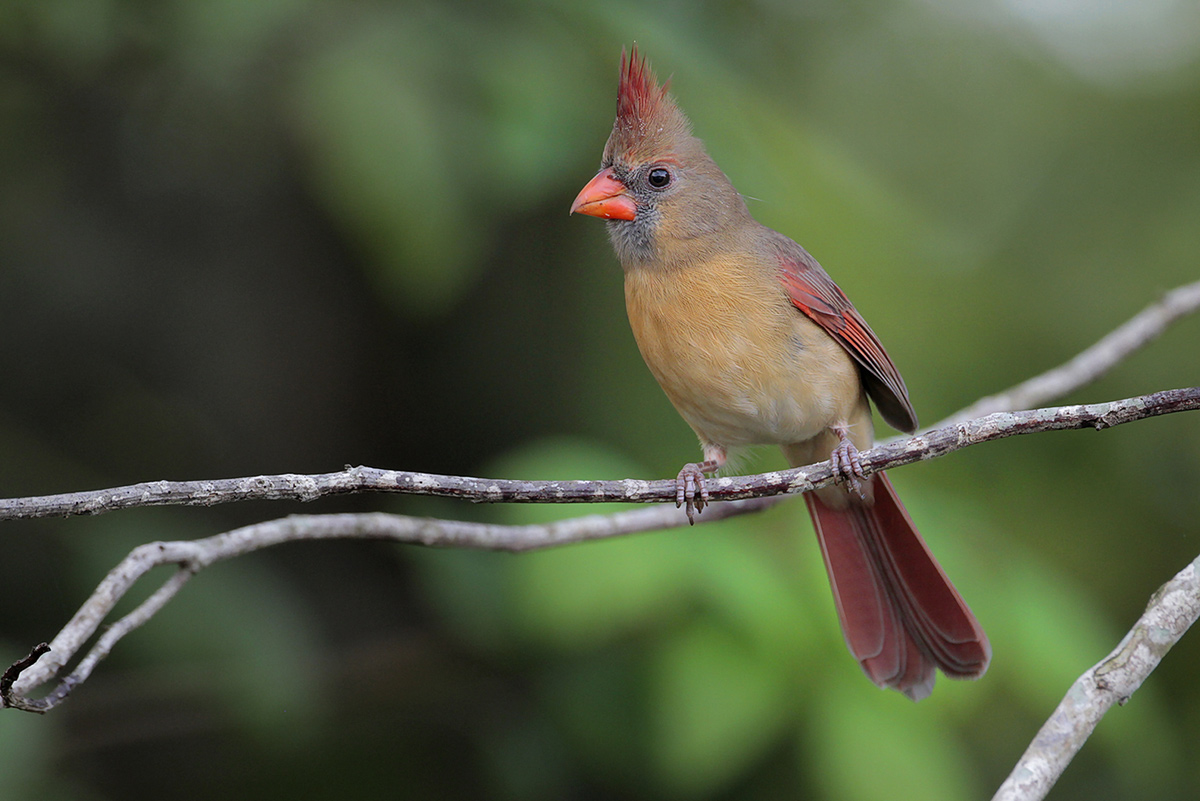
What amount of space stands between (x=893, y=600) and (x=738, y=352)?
0.81m

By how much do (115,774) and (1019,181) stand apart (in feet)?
15.3

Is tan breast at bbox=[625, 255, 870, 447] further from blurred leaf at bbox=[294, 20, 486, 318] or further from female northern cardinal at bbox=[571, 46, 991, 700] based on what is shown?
blurred leaf at bbox=[294, 20, 486, 318]

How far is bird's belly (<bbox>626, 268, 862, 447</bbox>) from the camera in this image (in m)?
2.88

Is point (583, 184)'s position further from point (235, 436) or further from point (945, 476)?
point (235, 436)

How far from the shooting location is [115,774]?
3846 mm

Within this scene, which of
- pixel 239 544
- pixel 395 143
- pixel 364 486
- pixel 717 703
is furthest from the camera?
pixel 395 143

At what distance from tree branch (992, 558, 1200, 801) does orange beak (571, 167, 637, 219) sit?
70.9 inches

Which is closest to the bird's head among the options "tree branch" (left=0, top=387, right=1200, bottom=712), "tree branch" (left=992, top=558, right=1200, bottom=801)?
"tree branch" (left=0, top=387, right=1200, bottom=712)

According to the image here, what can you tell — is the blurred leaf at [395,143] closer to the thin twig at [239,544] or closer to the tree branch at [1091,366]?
the thin twig at [239,544]

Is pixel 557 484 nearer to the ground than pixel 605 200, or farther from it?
nearer to the ground

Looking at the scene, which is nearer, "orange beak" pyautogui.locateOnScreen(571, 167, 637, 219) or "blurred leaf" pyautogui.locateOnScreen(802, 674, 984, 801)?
"blurred leaf" pyautogui.locateOnScreen(802, 674, 984, 801)

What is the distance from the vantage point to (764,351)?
9.48 feet

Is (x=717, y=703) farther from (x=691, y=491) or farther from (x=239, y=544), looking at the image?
(x=239, y=544)

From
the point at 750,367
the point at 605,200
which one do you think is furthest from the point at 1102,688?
the point at 605,200
